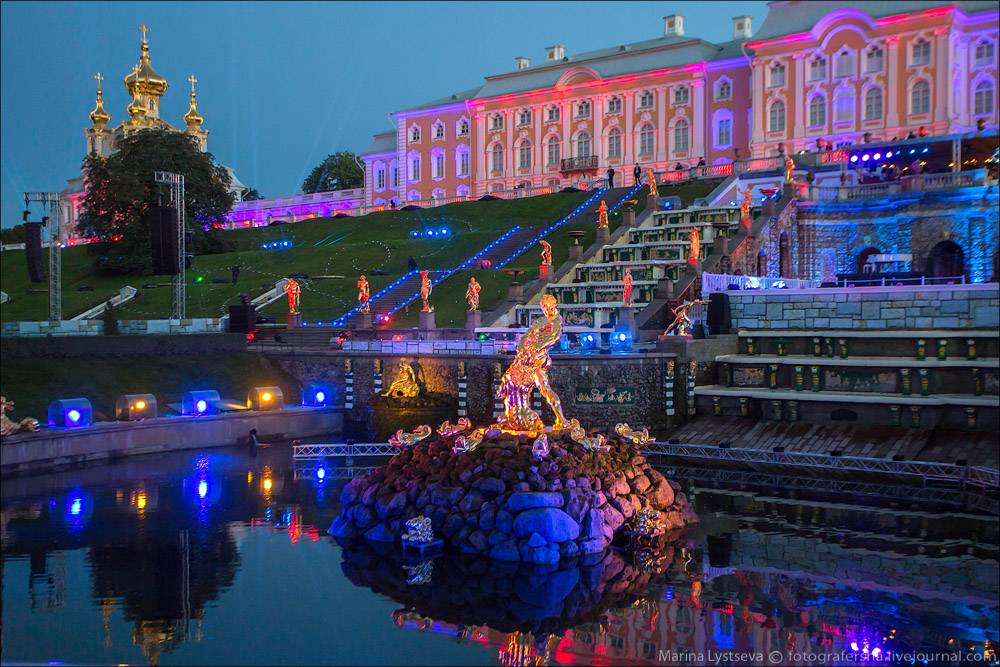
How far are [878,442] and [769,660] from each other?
15.9 metres

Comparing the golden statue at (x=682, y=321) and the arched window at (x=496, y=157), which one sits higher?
the arched window at (x=496, y=157)

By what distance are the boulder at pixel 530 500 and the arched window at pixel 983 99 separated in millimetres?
56071

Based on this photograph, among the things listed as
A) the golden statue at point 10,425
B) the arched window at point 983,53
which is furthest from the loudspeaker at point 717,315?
the arched window at point 983,53

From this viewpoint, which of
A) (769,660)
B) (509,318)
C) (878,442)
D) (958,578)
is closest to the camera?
(769,660)

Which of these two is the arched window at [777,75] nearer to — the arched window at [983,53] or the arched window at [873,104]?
the arched window at [873,104]

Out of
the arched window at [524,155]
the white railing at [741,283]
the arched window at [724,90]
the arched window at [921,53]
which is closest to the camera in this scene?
the white railing at [741,283]

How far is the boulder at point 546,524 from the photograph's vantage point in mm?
20891

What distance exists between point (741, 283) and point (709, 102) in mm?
39770

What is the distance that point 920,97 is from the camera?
67625 mm

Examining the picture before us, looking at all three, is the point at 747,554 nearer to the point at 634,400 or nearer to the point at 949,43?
the point at 634,400

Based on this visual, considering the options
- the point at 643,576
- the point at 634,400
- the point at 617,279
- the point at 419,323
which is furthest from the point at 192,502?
the point at 617,279

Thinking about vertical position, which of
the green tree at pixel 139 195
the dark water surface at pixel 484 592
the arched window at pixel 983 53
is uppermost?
the arched window at pixel 983 53

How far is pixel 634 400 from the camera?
35.1m

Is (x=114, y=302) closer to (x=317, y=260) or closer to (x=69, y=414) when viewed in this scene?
(x=317, y=260)
